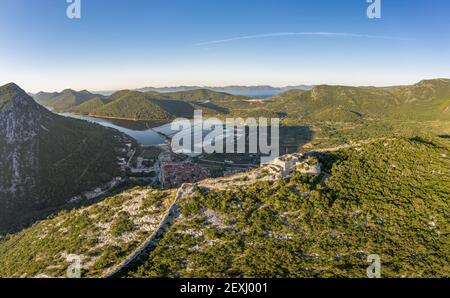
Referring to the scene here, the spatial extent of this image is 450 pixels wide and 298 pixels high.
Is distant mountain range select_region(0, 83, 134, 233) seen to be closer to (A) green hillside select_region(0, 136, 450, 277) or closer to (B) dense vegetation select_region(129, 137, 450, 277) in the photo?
(A) green hillside select_region(0, 136, 450, 277)

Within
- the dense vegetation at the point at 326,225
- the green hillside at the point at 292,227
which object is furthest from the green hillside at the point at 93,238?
the dense vegetation at the point at 326,225

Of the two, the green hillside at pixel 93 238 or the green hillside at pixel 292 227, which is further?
the green hillside at pixel 93 238

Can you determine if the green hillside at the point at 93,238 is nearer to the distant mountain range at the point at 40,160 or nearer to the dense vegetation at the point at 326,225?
the dense vegetation at the point at 326,225

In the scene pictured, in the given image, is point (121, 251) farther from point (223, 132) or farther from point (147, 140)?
point (223, 132)

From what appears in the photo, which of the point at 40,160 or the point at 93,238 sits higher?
the point at 40,160

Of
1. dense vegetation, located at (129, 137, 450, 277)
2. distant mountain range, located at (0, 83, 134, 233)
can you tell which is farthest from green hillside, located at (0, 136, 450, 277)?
distant mountain range, located at (0, 83, 134, 233)

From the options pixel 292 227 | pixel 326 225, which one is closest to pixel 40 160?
pixel 292 227

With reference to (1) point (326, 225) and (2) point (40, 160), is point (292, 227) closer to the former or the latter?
(1) point (326, 225)
